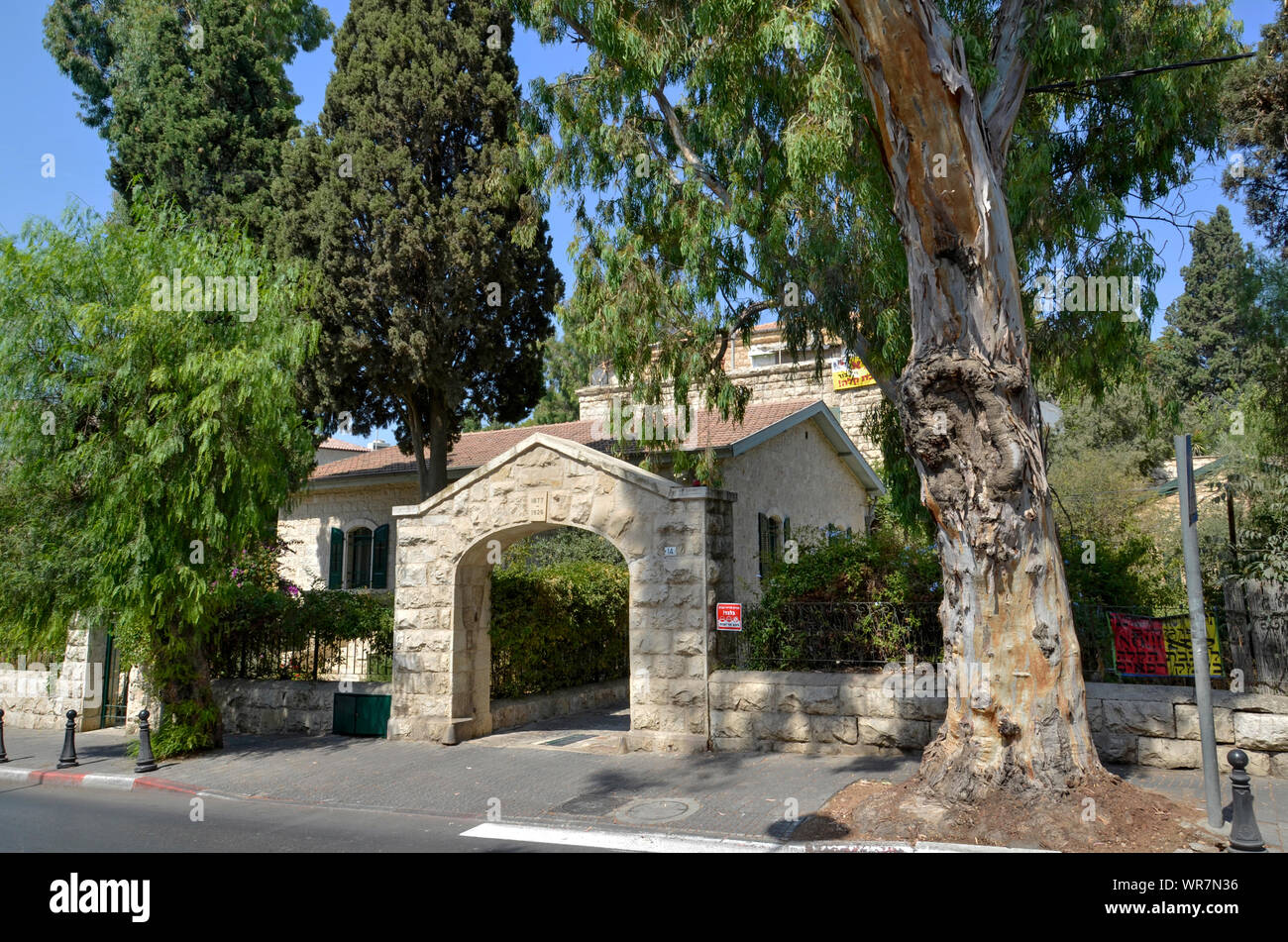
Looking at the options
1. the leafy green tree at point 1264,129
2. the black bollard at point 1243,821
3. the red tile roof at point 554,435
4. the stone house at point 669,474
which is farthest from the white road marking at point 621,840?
the leafy green tree at point 1264,129

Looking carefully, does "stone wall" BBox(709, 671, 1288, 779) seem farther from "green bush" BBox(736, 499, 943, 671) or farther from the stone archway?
the stone archway

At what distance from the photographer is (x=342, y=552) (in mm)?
23047

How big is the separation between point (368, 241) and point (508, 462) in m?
8.13

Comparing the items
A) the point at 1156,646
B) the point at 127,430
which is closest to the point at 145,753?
the point at 127,430

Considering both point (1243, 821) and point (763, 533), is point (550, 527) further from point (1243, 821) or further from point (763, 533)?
point (763, 533)

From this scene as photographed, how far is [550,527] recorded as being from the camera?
40.1 ft

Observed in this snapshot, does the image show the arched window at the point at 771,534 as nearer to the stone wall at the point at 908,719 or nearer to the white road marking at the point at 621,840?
the stone wall at the point at 908,719

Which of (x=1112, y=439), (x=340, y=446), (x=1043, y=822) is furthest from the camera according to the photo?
(x=340, y=446)

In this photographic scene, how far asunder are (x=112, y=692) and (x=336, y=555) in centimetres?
857

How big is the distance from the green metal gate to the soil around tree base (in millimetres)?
12611

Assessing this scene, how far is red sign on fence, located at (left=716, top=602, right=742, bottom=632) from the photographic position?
425 inches

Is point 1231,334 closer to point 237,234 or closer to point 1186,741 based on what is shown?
point 1186,741

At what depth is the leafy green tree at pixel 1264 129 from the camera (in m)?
14.1

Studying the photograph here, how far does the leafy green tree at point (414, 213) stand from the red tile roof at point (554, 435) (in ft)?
8.55
